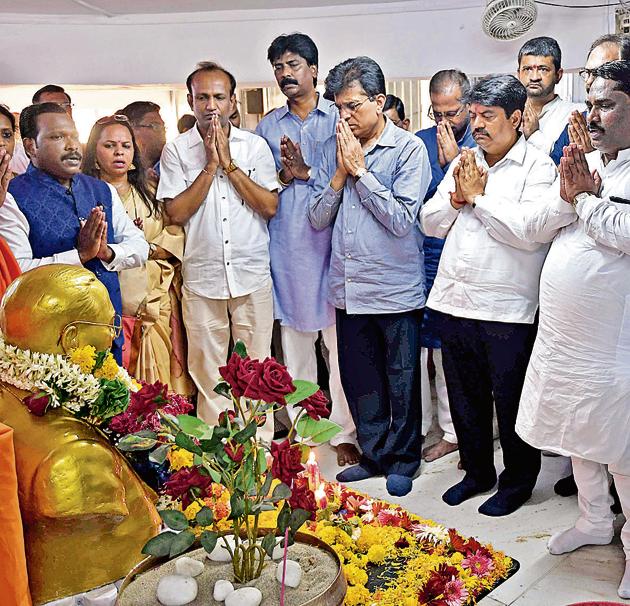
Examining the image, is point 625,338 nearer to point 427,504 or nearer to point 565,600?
point 565,600

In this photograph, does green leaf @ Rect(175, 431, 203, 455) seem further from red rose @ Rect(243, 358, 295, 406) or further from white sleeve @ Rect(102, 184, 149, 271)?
white sleeve @ Rect(102, 184, 149, 271)

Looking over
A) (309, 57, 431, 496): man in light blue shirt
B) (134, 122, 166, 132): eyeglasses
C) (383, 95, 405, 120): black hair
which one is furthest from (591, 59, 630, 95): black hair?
(134, 122, 166, 132): eyeglasses

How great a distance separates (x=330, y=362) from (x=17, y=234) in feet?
5.27

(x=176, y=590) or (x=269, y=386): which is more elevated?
(x=269, y=386)

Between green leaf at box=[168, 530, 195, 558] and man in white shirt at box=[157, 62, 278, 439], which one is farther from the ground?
man in white shirt at box=[157, 62, 278, 439]

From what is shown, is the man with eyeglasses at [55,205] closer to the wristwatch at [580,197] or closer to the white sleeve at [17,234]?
the white sleeve at [17,234]

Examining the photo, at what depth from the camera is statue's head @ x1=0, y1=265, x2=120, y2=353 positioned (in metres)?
2.05

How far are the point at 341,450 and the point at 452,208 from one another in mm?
1348

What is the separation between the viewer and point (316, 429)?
72.6 inches

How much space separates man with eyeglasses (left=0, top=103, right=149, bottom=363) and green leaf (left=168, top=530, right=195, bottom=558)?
1.93 meters

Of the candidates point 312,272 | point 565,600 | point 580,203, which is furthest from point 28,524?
point 312,272

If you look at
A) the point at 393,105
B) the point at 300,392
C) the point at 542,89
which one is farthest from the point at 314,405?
the point at 393,105

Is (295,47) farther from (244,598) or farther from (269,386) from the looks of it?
(244,598)

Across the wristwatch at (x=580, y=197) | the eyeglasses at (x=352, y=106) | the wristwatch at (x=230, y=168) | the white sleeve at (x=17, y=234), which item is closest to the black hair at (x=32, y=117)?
the white sleeve at (x=17, y=234)
